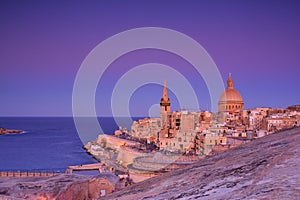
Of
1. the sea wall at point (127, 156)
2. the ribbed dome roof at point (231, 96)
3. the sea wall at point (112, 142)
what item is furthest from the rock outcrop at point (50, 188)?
the ribbed dome roof at point (231, 96)

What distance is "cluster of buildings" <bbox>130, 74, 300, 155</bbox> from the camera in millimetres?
28734

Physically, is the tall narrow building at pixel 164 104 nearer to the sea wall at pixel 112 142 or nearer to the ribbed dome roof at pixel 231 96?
the ribbed dome roof at pixel 231 96

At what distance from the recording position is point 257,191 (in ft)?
4.34

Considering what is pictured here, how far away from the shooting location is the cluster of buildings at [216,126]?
28.7 m

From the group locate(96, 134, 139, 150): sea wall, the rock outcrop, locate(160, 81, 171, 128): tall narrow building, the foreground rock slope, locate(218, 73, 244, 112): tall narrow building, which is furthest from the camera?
locate(218, 73, 244, 112): tall narrow building

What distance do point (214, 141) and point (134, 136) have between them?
3788 cm

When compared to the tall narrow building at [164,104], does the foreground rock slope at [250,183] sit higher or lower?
lower

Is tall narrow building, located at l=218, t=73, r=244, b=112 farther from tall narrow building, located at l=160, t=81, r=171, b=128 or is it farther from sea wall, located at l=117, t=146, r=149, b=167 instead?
sea wall, located at l=117, t=146, r=149, b=167

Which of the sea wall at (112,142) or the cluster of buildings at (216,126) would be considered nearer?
the cluster of buildings at (216,126)

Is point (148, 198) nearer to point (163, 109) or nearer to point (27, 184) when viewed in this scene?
point (27, 184)

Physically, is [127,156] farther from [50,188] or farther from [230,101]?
[230,101]

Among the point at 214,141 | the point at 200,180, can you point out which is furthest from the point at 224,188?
the point at 214,141

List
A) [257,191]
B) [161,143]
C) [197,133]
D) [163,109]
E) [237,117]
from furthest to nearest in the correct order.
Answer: [163,109]
[237,117]
[161,143]
[197,133]
[257,191]

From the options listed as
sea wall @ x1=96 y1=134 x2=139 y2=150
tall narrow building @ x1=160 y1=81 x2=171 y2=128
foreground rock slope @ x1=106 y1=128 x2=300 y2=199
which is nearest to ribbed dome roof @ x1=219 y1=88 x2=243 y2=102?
tall narrow building @ x1=160 y1=81 x2=171 y2=128
